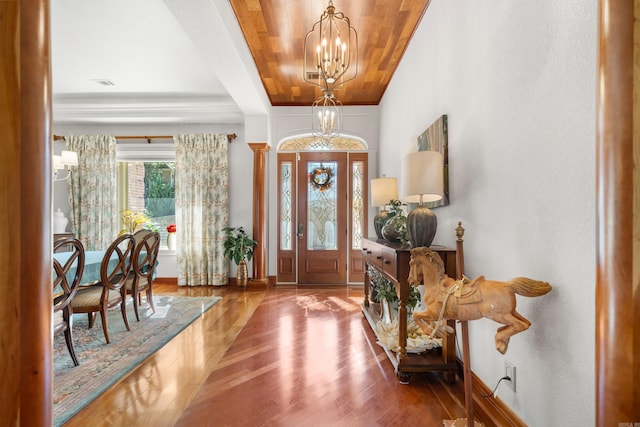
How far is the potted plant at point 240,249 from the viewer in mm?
5055

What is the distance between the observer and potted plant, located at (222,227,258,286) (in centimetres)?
505

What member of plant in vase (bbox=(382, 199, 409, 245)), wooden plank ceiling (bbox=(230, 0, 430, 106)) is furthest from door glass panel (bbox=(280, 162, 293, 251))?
plant in vase (bbox=(382, 199, 409, 245))

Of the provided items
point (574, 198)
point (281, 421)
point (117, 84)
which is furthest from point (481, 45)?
point (117, 84)

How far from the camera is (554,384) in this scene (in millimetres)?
1293

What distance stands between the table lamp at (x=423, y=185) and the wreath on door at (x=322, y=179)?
10.9 feet

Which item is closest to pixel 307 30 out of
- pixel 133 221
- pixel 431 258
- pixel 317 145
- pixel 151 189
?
pixel 317 145

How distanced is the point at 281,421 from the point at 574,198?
175cm

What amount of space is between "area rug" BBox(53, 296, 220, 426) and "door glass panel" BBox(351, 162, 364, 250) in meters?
2.55

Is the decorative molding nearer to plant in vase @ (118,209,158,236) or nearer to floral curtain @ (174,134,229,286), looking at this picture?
floral curtain @ (174,134,229,286)

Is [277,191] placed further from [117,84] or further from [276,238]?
[117,84]

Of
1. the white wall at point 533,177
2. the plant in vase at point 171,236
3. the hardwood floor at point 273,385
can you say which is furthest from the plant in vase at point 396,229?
the plant in vase at point 171,236

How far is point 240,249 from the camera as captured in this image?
506 cm

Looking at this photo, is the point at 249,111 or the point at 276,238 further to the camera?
the point at 276,238

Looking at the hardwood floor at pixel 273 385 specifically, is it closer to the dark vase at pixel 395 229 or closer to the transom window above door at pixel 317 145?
the dark vase at pixel 395 229
